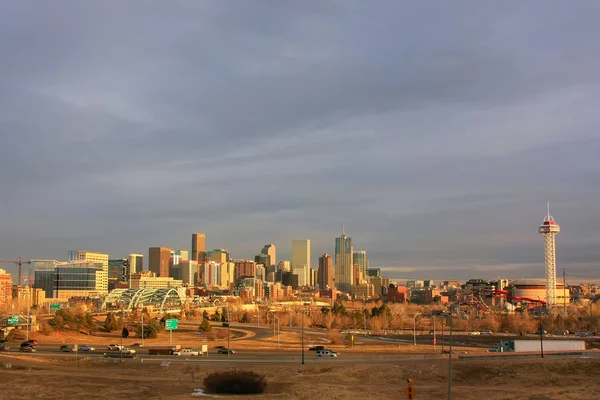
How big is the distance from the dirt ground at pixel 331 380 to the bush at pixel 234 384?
1.52 m

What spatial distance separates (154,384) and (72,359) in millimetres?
25649

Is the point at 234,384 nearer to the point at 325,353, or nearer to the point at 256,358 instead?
the point at 256,358

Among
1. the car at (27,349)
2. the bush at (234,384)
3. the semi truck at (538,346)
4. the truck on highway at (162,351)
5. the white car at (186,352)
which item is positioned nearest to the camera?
the bush at (234,384)

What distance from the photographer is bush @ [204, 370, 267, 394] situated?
2416 inches

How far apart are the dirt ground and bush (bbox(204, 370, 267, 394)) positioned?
4.98 feet

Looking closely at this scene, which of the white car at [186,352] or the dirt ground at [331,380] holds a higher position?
Answer: the dirt ground at [331,380]

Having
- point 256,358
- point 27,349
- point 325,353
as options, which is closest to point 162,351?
point 256,358

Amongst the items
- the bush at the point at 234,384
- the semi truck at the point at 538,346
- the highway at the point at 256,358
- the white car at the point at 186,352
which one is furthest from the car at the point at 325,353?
the bush at the point at 234,384

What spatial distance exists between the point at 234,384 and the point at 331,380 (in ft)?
38.0

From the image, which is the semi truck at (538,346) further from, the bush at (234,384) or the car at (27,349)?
the car at (27,349)

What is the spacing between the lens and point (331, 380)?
67750 mm

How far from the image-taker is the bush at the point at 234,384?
61375mm

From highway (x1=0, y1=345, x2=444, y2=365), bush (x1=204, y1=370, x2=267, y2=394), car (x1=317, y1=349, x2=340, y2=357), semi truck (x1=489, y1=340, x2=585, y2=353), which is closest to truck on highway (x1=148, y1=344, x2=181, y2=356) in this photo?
highway (x1=0, y1=345, x2=444, y2=365)

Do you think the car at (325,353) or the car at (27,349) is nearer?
the car at (325,353)
